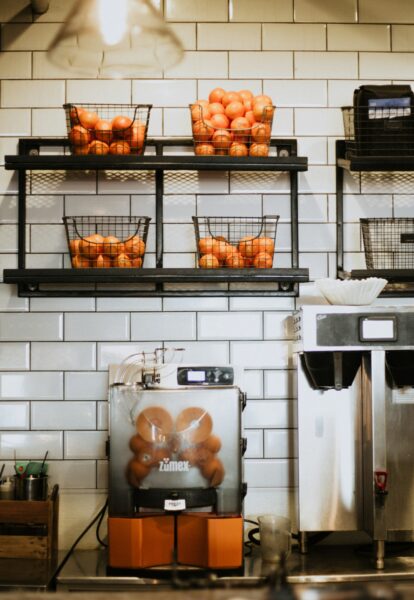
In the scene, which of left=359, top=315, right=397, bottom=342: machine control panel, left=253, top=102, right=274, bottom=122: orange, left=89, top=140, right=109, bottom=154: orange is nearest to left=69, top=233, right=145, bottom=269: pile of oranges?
left=89, top=140, right=109, bottom=154: orange

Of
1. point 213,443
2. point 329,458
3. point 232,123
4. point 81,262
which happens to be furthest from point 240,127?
point 329,458

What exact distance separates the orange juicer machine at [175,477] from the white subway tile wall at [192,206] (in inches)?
20.5

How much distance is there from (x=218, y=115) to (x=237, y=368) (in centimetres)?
100

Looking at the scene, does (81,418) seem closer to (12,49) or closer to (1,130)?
(1,130)

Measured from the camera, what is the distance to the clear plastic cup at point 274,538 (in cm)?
292

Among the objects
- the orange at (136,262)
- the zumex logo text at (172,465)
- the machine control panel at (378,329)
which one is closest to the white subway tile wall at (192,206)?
the orange at (136,262)

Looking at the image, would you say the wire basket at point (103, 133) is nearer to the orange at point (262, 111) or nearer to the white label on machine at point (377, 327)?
the orange at point (262, 111)

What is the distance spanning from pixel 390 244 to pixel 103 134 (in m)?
1.28

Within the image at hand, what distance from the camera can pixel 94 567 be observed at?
2.95 m

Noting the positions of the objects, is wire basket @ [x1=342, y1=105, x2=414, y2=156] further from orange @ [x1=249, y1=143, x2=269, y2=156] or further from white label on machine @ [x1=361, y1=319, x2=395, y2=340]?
white label on machine @ [x1=361, y1=319, x2=395, y2=340]

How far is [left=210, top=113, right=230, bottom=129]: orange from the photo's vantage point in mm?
3143

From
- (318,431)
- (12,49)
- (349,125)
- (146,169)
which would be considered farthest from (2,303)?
(349,125)

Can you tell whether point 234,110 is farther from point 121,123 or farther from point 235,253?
point 235,253

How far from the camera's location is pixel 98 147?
319 cm
